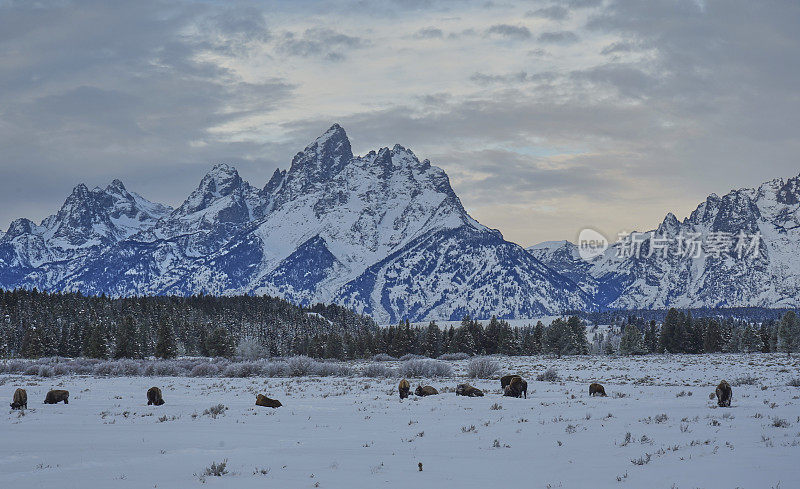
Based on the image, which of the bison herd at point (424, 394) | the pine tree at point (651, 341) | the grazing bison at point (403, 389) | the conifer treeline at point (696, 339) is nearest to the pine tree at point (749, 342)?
the conifer treeline at point (696, 339)

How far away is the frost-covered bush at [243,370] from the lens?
5406 centimetres

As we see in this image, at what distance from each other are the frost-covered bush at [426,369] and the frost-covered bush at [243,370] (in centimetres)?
1299

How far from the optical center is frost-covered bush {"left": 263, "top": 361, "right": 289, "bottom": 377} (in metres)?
53.8

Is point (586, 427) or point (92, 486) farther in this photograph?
point (586, 427)

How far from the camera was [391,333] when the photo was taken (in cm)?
12600

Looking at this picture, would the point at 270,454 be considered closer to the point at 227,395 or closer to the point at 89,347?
the point at 227,395

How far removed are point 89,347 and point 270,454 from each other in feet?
315

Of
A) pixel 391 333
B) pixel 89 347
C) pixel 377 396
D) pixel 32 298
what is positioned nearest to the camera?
pixel 377 396

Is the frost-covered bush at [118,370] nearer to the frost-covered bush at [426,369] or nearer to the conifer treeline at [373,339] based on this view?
the frost-covered bush at [426,369]

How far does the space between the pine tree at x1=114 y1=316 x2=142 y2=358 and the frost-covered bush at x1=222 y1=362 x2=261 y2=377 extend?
51505mm

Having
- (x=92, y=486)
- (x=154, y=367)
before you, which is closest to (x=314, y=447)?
(x=92, y=486)

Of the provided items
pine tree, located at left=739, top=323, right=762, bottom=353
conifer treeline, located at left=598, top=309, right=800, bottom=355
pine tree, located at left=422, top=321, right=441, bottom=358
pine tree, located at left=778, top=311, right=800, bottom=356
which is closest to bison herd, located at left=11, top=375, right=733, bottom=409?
pine tree, located at left=778, top=311, right=800, bottom=356

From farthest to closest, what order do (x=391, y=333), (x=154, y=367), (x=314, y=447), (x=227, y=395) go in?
1. (x=391, y=333)
2. (x=154, y=367)
3. (x=227, y=395)
4. (x=314, y=447)

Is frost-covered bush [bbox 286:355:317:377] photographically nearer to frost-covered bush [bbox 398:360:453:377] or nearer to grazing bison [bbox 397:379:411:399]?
frost-covered bush [bbox 398:360:453:377]
